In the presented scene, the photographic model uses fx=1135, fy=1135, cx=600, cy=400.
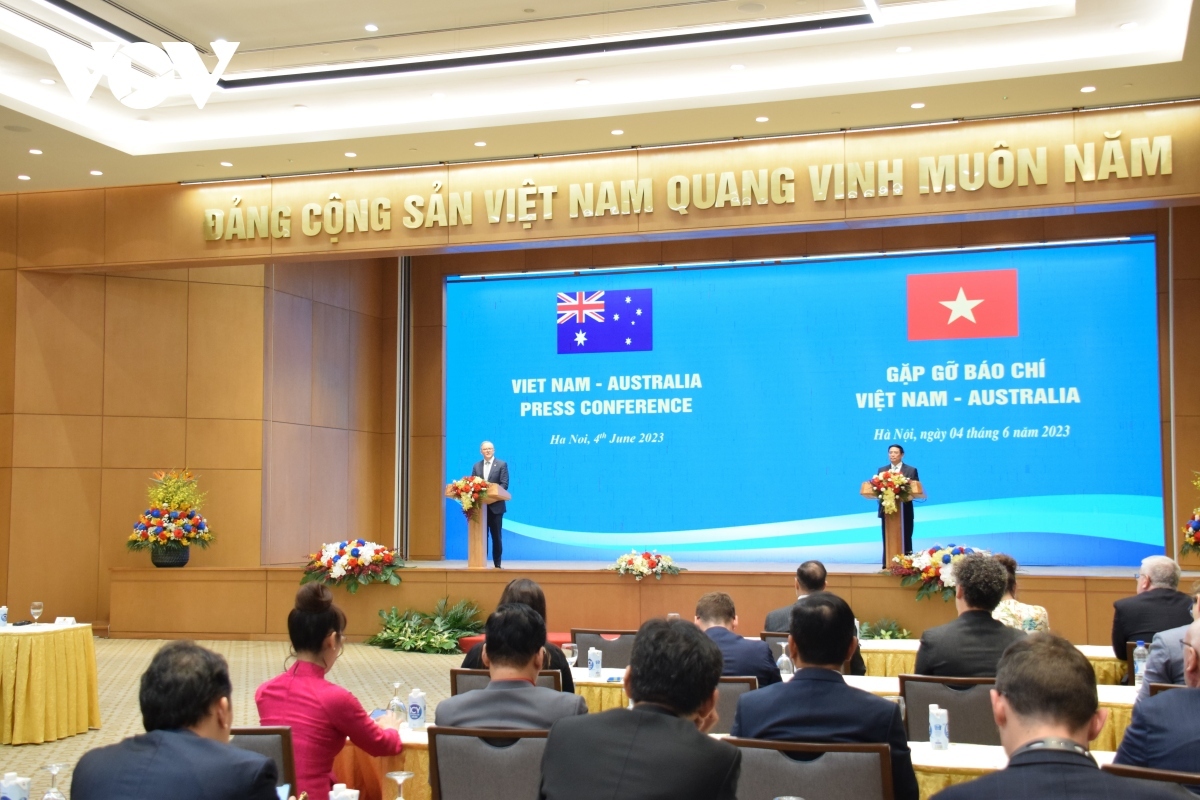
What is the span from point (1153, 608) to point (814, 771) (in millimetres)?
3271

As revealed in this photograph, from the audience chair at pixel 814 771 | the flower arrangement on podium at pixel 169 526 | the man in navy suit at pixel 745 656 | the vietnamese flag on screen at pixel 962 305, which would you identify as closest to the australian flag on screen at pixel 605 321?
the vietnamese flag on screen at pixel 962 305

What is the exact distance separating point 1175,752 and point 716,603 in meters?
2.22

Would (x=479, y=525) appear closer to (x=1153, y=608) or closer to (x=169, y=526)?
(x=169, y=526)

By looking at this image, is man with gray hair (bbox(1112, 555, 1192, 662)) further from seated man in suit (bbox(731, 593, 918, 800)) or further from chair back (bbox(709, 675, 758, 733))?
seated man in suit (bbox(731, 593, 918, 800))

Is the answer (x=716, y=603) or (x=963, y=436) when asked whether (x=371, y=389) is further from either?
(x=716, y=603)

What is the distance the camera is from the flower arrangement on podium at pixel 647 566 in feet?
33.4

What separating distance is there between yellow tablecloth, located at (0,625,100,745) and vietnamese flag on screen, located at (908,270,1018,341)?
8.96m

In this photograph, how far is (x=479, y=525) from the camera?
1070 centimetres

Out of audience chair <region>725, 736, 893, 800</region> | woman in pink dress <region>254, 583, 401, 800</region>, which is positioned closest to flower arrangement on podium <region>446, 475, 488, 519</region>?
woman in pink dress <region>254, 583, 401, 800</region>

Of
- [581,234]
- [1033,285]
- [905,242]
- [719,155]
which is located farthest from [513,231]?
[1033,285]

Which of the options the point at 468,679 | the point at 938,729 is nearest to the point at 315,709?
the point at 468,679

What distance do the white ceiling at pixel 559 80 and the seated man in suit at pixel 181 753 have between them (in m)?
6.51

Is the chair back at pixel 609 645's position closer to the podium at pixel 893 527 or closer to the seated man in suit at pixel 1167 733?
the seated man in suit at pixel 1167 733

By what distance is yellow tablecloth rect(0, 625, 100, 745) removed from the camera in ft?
23.0
